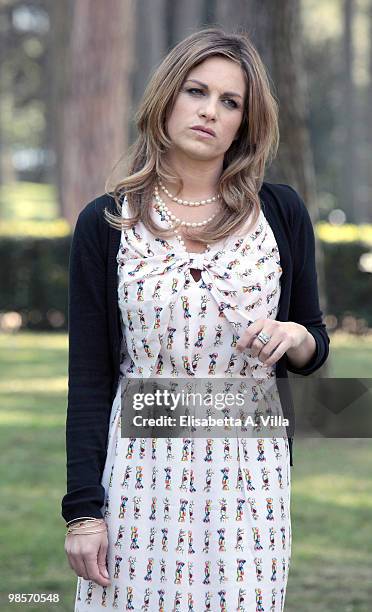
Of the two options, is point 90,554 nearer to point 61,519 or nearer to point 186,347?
point 186,347

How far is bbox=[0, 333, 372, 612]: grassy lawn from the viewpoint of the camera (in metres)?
5.59

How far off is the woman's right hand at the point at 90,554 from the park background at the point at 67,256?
2.98 ft

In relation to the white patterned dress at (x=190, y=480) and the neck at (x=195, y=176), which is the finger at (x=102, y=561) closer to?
the white patterned dress at (x=190, y=480)

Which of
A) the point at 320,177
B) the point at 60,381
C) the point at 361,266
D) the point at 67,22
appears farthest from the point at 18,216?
the point at 60,381

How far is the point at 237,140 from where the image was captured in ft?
9.49

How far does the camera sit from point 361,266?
15.5 meters

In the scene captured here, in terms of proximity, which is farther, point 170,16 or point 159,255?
point 170,16

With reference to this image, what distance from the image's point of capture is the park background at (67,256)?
6109mm

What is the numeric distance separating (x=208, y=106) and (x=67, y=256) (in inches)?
526

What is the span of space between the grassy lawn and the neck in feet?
9.63

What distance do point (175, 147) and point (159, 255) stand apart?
28 centimetres

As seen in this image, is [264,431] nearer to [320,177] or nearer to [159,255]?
[159,255]

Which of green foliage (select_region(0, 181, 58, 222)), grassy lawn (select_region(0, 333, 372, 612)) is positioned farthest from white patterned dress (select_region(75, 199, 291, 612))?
green foliage (select_region(0, 181, 58, 222))

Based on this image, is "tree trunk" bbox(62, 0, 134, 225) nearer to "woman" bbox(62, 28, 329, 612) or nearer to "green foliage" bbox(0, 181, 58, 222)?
"woman" bbox(62, 28, 329, 612)
